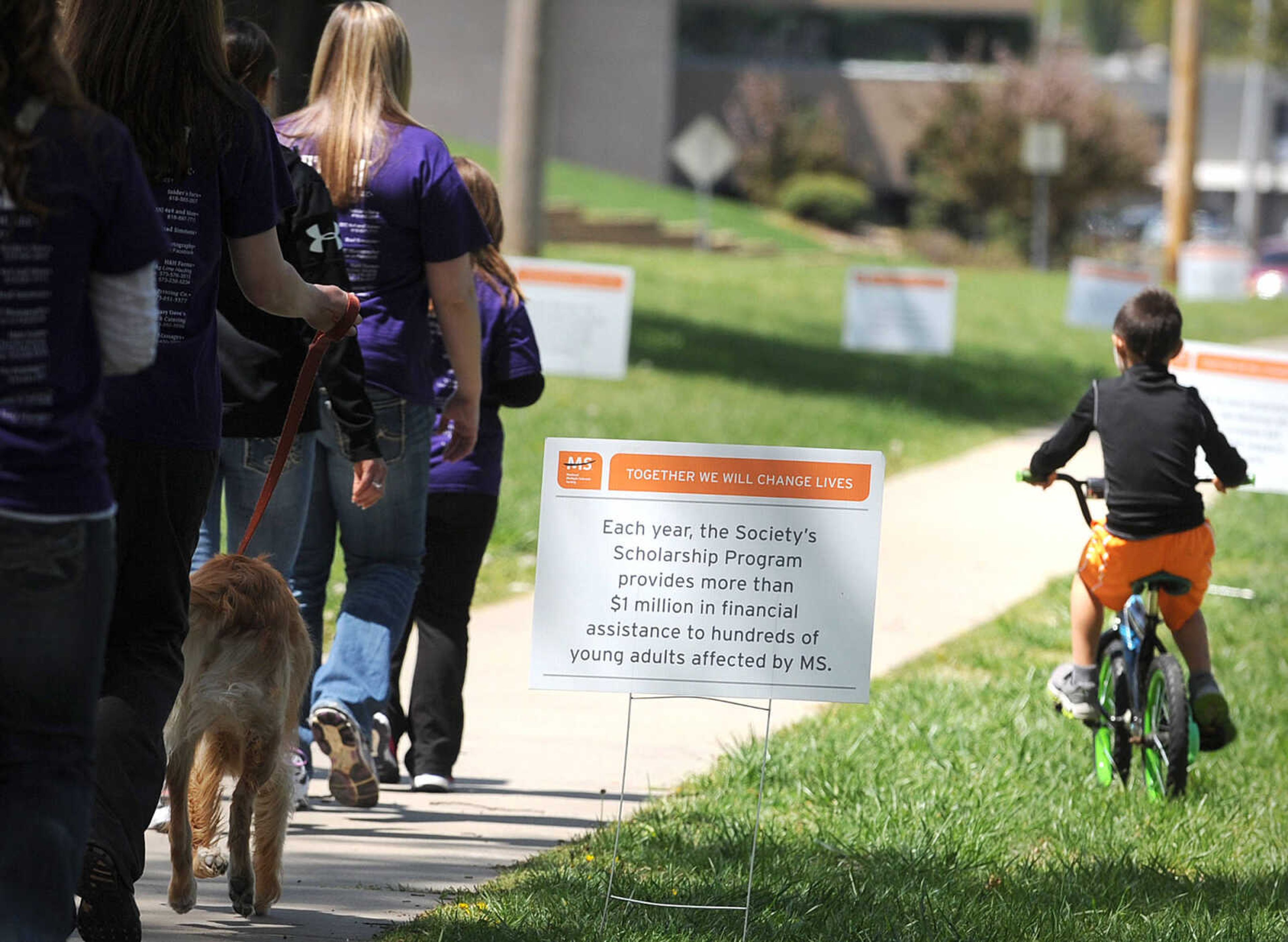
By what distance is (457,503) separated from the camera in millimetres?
5727

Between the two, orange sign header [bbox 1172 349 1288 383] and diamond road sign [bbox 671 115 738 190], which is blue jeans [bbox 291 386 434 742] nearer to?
orange sign header [bbox 1172 349 1288 383]

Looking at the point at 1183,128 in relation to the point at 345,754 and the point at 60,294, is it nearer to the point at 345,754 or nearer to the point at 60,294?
the point at 345,754

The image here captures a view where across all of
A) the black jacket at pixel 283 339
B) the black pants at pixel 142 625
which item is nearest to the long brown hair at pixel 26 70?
the black pants at pixel 142 625

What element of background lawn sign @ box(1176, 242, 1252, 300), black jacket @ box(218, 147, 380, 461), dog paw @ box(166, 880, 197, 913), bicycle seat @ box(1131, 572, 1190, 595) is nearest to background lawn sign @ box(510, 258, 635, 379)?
bicycle seat @ box(1131, 572, 1190, 595)

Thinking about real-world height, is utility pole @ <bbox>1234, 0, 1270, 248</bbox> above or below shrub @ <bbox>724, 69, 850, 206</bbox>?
above

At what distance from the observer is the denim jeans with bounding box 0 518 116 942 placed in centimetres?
287

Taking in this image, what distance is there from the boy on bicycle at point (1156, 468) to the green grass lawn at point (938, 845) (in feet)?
1.73

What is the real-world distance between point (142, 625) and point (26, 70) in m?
1.26

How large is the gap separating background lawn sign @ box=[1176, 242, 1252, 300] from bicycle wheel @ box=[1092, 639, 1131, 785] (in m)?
30.8

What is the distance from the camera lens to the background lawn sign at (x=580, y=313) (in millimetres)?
11820

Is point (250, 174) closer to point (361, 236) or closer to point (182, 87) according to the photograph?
point (182, 87)

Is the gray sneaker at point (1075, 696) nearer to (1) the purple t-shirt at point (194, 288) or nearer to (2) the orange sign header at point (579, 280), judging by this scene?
(1) the purple t-shirt at point (194, 288)

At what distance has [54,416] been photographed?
9.37 feet

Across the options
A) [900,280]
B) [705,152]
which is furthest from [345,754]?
[705,152]
